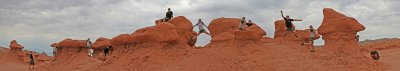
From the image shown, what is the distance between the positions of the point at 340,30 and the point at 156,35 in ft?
22.1

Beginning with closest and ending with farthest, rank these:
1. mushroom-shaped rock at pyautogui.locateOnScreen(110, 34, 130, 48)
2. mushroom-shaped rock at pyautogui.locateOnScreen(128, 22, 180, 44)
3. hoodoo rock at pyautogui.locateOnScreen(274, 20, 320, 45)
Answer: mushroom-shaped rock at pyautogui.locateOnScreen(128, 22, 180, 44) → mushroom-shaped rock at pyautogui.locateOnScreen(110, 34, 130, 48) → hoodoo rock at pyautogui.locateOnScreen(274, 20, 320, 45)

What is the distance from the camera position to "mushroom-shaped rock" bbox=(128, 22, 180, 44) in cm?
1552

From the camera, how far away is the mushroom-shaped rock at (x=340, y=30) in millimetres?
16078

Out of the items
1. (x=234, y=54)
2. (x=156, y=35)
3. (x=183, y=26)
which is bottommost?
(x=234, y=54)

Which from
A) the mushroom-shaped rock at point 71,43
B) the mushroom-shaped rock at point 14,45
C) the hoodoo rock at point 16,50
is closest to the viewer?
the mushroom-shaped rock at point 71,43

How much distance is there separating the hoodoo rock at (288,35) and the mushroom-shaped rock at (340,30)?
650cm

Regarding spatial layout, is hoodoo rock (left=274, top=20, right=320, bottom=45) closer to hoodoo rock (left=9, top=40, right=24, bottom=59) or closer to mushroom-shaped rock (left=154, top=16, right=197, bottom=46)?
mushroom-shaped rock (left=154, top=16, right=197, bottom=46)

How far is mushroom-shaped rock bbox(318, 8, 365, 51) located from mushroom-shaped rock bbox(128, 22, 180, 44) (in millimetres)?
5629

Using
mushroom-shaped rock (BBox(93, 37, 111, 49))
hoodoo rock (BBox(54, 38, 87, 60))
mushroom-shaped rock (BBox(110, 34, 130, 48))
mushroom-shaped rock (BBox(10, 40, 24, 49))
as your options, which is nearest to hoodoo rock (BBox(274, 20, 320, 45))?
mushroom-shaped rock (BBox(110, 34, 130, 48))

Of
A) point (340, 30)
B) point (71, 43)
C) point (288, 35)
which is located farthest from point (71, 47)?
point (340, 30)

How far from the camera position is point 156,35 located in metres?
15.6

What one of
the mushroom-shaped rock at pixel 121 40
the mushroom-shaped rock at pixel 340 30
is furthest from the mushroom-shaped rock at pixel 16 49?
the mushroom-shaped rock at pixel 340 30

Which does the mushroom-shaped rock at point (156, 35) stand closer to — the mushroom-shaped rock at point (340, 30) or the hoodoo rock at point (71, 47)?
the mushroom-shaped rock at point (340, 30)

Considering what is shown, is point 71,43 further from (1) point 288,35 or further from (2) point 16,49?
(2) point 16,49
